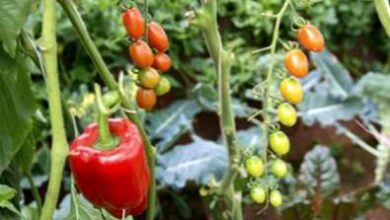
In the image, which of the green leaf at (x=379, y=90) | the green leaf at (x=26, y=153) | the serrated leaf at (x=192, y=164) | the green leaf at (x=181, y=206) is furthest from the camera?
the green leaf at (x=181, y=206)

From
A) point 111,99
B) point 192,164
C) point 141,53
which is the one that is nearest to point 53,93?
point 111,99

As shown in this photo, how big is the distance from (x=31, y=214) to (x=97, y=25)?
809 mm

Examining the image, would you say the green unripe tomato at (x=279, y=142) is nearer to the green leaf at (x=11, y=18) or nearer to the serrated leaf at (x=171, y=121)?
the green leaf at (x=11, y=18)

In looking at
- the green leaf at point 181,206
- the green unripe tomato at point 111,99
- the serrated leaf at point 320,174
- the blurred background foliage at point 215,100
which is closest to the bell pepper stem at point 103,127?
the green unripe tomato at point 111,99

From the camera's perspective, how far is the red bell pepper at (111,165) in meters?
0.84

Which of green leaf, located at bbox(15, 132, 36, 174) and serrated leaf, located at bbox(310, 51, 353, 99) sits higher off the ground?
green leaf, located at bbox(15, 132, 36, 174)

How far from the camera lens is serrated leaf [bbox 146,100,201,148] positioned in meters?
1.84

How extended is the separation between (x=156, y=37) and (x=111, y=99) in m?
0.20

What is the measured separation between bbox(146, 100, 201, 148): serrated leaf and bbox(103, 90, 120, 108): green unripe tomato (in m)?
1.04

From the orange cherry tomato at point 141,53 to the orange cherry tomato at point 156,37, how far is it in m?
0.03

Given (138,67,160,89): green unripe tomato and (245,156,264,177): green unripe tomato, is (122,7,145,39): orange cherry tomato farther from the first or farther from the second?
(245,156,264,177): green unripe tomato

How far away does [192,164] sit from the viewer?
1.73 metres

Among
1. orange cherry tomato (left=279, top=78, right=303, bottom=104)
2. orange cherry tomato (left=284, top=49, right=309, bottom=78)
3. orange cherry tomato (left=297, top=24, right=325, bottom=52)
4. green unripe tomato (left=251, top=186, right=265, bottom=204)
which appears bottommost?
green unripe tomato (left=251, top=186, right=265, bottom=204)

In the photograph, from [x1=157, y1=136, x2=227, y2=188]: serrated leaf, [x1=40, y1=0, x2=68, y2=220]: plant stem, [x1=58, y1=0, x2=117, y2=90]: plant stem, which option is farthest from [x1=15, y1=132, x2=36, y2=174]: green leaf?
[x1=157, y1=136, x2=227, y2=188]: serrated leaf
